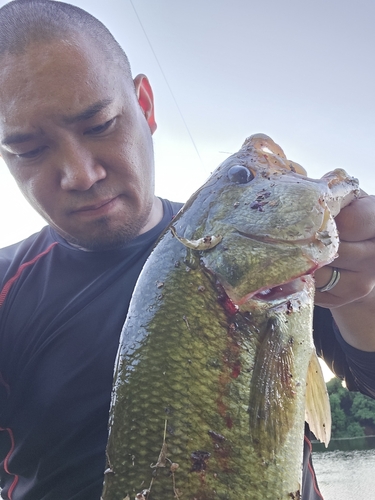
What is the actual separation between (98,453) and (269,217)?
1.38m

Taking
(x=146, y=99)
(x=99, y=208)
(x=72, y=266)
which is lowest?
(x=72, y=266)

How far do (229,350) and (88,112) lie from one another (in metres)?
1.38

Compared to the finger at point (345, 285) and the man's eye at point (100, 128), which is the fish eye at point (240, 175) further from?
the man's eye at point (100, 128)

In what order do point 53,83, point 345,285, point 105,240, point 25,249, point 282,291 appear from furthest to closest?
1. point 25,249
2. point 105,240
3. point 53,83
4. point 345,285
5. point 282,291

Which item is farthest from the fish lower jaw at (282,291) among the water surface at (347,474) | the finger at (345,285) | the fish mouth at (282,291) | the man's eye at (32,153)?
the water surface at (347,474)

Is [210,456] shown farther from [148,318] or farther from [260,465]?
[148,318]

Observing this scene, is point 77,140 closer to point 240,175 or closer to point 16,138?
point 16,138

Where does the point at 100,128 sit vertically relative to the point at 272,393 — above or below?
above

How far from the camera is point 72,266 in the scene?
2686 mm

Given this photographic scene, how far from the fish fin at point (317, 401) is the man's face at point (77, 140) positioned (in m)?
1.31

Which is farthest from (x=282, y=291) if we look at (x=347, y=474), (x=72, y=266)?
(x=347, y=474)

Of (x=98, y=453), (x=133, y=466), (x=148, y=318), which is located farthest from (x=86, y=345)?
(x=133, y=466)

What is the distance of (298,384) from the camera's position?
1.66m

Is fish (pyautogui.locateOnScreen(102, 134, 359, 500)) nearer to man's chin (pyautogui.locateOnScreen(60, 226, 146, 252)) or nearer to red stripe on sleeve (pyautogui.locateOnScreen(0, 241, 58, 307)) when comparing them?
man's chin (pyautogui.locateOnScreen(60, 226, 146, 252))
